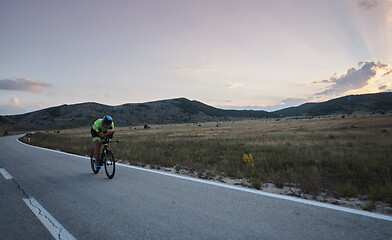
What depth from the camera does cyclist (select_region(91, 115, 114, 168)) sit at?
699 centimetres

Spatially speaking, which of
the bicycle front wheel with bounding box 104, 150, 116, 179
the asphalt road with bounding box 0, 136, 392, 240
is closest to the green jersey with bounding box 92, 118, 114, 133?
the bicycle front wheel with bounding box 104, 150, 116, 179

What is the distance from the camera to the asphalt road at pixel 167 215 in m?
3.24

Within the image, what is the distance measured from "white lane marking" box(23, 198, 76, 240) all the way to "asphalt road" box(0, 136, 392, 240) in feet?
0.06

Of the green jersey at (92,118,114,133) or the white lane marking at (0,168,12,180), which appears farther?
the white lane marking at (0,168,12,180)

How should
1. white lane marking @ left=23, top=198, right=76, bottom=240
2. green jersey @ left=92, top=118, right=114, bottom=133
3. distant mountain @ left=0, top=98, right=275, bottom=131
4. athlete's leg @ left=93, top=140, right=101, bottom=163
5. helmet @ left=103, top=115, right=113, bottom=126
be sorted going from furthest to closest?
distant mountain @ left=0, top=98, right=275, bottom=131 < athlete's leg @ left=93, top=140, right=101, bottom=163 < green jersey @ left=92, top=118, right=114, bottom=133 < helmet @ left=103, top=115, right=113, bottom=126 < white lane marking @ left=23, top=198, right=76, bottom=240

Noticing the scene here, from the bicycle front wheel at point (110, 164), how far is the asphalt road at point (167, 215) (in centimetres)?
86

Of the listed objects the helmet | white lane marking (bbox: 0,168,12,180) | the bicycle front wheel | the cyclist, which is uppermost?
the helmet

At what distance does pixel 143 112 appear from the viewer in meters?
154

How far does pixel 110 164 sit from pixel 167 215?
3.87 metres

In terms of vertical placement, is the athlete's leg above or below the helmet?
below

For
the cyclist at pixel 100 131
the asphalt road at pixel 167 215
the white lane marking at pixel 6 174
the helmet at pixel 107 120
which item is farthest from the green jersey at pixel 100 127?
the white lane marking at pixel 6 174

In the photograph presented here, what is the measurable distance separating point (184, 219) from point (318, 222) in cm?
208

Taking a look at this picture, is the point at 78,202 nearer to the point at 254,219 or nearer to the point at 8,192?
the point at 8,192

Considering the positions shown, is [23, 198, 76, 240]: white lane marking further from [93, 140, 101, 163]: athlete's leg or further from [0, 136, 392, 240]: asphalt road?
[93, 140, 101, 163]: athlete's leg
